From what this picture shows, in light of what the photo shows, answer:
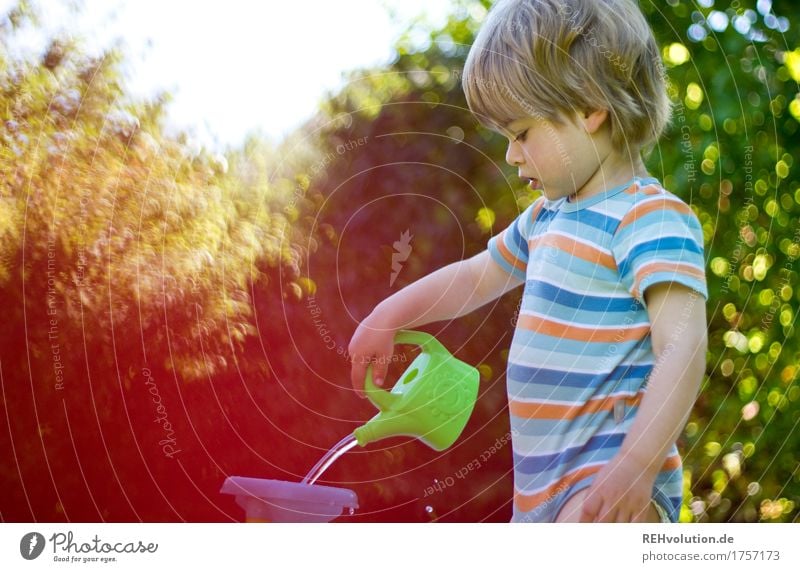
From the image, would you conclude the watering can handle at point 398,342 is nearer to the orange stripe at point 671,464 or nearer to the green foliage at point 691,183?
the green foliage at point 691,183

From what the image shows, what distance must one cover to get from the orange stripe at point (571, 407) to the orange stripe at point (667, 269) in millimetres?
114

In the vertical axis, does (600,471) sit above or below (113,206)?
below

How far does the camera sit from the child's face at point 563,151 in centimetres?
95

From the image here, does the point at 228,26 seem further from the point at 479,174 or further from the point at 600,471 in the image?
the point at 600,471

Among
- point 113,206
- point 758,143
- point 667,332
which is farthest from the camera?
point 758,143

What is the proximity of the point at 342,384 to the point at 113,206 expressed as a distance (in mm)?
349

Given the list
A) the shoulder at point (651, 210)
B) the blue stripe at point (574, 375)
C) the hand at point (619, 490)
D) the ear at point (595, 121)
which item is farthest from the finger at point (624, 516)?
the ear at point (595, 121)

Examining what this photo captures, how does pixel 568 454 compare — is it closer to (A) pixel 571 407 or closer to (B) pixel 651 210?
(A) pixel 571 407

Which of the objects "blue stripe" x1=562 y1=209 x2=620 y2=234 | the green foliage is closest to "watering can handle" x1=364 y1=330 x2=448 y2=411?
the green foliage

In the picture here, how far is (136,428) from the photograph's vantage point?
3.91 ft

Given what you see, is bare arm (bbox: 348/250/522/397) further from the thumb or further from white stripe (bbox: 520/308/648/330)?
the thumb
